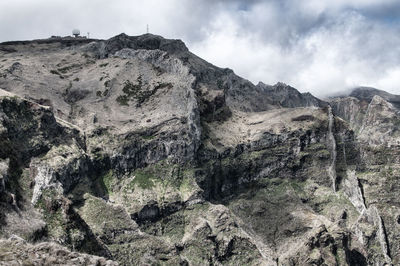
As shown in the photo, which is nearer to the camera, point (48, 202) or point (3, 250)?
point (3, 250)

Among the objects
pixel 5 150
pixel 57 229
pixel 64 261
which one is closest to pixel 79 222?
pixel 57 229

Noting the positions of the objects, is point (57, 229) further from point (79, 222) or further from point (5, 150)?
point (5, 150)

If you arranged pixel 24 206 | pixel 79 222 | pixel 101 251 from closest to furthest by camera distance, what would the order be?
pixel 24 206 → pixel 101 251 → pixel 79 222

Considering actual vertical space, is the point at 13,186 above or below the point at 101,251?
above

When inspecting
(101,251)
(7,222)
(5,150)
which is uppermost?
(5,150)

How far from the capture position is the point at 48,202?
197m

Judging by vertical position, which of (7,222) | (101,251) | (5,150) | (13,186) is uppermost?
(5,150)

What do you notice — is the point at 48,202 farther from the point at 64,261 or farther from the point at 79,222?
the point at 64,261

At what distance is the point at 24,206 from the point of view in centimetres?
14962

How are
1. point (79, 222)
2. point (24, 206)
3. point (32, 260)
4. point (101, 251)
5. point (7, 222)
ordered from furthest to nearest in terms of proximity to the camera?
point (79, 222) < point (101, 251) < point (24, 206) < point (7, 222) < point (32, 260)

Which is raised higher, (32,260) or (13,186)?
(13,186)

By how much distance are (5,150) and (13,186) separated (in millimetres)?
37466

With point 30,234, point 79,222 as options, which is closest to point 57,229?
point 79,222

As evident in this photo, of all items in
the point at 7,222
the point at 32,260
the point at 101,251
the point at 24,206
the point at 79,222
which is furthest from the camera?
the point at 79,222
